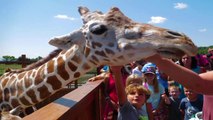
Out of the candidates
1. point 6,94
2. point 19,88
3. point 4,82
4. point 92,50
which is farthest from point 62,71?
point 4,82

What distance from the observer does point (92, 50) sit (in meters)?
3.15

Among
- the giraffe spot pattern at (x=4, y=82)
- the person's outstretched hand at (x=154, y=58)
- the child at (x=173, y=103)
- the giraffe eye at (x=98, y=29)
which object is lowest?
the child at (x=173, y=103)

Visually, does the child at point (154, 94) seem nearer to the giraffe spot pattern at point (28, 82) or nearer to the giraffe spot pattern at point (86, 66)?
the giraffe spot pattern at point (86, 66)

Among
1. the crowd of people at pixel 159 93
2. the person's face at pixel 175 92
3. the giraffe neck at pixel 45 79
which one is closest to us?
the crowd of people at pixel 159 93

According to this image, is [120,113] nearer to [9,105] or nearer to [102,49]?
[102,49]

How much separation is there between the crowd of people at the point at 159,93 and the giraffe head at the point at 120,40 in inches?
4.1

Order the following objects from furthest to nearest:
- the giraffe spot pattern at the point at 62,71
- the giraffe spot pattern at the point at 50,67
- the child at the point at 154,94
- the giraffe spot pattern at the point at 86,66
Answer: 1. the child at the point at 154,94
2. the giraffe spot pattern at the point at 50,67
3. the giraffe spot pattern at the point at 62,71
4. the giraffe spot pattern at the point at 86,66

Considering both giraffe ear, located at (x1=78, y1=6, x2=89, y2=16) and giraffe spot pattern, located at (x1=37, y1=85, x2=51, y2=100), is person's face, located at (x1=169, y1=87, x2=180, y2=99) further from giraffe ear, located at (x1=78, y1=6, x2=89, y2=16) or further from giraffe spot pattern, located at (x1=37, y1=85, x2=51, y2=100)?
giraffe ear, located at (x1=78, y1=6, x2=89, y2=16)

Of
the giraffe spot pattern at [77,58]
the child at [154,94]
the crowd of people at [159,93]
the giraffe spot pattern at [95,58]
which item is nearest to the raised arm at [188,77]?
the crowd of people at [159,93]

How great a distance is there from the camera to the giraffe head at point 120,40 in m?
2.09

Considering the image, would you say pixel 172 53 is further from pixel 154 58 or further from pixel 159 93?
pixel 159 93

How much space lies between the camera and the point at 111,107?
4.34 m

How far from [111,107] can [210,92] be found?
230 cm

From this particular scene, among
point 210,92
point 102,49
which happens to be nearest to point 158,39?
point 210,92
